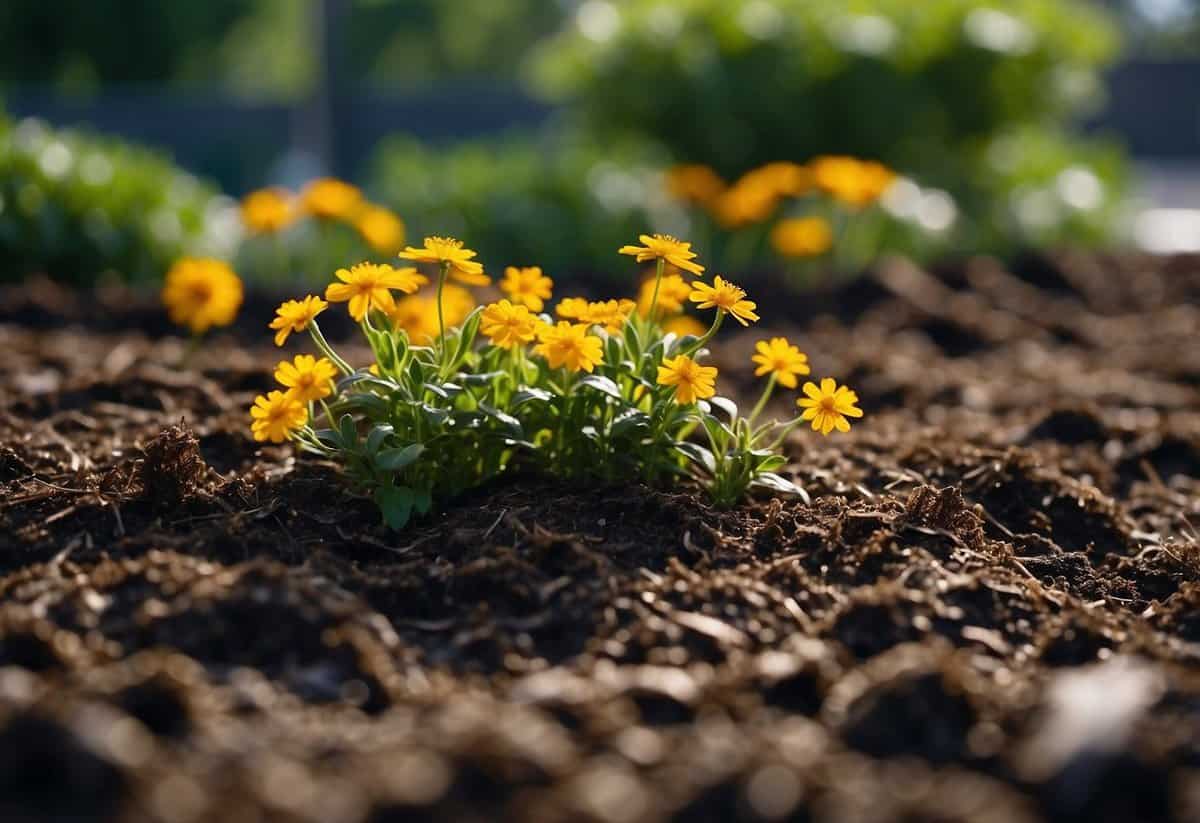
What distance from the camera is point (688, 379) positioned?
220 centimetres

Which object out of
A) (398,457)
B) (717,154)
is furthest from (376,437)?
(717,154)

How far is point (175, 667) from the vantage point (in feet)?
5.37

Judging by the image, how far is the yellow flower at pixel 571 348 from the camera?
2176 mm

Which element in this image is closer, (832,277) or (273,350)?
(273,350)

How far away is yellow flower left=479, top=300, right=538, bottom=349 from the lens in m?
2.21

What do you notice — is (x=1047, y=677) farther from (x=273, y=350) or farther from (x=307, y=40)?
(x=307, y=40)

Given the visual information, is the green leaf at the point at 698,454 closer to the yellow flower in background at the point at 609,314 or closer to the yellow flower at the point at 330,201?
the yellow flower in background at the point at 609,314

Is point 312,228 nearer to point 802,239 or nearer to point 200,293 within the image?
point 802,239

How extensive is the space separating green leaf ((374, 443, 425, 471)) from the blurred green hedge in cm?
314

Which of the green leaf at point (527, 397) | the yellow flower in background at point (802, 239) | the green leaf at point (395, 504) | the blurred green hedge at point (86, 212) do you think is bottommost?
the green leaf at point (395, 504)

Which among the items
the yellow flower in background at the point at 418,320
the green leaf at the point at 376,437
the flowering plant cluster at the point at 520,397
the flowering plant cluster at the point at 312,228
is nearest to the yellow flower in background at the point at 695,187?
the flowering plant cluster at the point at 312,228

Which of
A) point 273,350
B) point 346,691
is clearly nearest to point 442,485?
point 346,691

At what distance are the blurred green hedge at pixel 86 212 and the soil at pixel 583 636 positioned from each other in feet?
6.17

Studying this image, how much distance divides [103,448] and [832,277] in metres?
3.58
